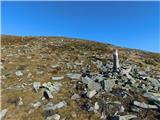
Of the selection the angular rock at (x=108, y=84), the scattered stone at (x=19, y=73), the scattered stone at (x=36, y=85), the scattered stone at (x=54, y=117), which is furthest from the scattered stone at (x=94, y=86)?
the scattered stone at (x=19, y=73)

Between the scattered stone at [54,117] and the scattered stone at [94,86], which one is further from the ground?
the scattered stone at [94,86]

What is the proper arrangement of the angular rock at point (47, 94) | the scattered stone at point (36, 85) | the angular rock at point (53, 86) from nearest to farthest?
the angular rock at point (47, 94), the angular rock at point (53, 86), the scattered stone at point (36, 85)

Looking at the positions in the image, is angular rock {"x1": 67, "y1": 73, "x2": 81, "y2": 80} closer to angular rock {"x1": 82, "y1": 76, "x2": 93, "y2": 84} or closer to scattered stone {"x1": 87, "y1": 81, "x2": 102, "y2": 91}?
angular rock {"x1": 82, "y1": 76, "x2": 93, "y2": 84}

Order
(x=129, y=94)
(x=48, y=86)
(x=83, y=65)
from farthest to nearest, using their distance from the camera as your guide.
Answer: (x=83, y=65), (x=48, y=86), (x=129, y=94)

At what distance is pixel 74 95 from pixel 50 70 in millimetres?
5859

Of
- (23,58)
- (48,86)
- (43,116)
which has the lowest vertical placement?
(43,116)

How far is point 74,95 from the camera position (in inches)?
710

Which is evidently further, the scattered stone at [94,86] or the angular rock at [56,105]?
the scattered stone at [94,86]

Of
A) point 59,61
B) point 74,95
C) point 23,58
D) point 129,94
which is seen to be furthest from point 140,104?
point 23,58

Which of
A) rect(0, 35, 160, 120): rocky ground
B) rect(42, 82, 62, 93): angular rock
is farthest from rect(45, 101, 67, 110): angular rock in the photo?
A: rect(42, 82, 62, 93): angular rock

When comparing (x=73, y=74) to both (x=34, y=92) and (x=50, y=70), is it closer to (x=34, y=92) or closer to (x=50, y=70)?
(x=50, y=70)

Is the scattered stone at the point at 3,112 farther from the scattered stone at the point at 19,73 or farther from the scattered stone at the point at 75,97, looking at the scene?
the scattered stone at the point at 19,73

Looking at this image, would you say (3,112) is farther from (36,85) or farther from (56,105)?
(36,85)

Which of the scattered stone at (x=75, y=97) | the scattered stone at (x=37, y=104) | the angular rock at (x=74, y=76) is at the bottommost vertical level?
the scattered stone at (x=37, y=104)
